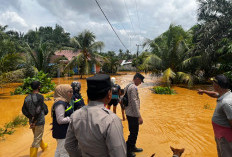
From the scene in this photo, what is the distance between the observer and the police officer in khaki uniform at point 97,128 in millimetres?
1178

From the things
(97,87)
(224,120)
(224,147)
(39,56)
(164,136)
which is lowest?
(164,136)

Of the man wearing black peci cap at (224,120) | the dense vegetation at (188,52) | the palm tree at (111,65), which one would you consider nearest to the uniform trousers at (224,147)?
the man wearing black peci cap at (224,120)

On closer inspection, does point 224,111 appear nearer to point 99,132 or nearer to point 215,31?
point 99,132

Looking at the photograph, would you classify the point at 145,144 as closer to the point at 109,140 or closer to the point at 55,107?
the point at 55,107

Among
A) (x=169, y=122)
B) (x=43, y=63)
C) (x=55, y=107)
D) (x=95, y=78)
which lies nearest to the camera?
(x=95, y=78)

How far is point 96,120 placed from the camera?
1.21m

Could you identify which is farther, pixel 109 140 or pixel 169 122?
pixel 169 122

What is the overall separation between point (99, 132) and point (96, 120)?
9 cm

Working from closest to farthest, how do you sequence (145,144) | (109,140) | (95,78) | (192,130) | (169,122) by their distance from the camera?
1. (109,140)
2. (95,78)
3. (145,144)
4. (192,130)
5. (169,122)

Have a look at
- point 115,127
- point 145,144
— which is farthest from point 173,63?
point 115,127

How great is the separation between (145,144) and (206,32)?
1301cm

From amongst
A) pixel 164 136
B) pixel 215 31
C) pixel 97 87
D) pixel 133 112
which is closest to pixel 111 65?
pixel 215 31

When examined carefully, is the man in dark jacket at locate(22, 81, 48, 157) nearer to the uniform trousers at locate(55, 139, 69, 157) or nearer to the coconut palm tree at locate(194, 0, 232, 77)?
the uniform trousers at locate(55, 139, 69, 157)

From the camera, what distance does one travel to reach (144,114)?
6809 millimetres
